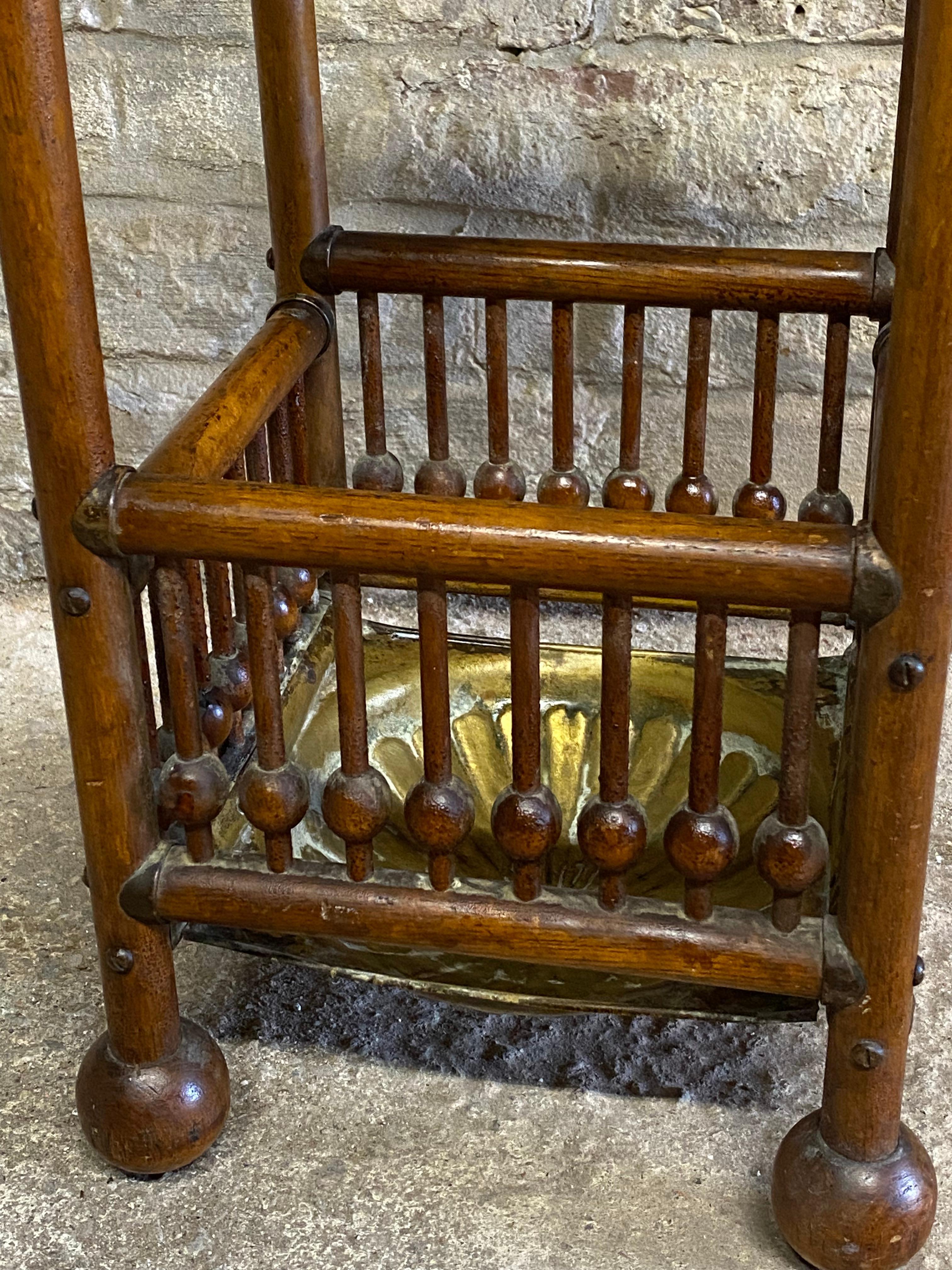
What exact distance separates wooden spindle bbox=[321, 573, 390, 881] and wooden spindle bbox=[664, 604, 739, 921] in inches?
7.3

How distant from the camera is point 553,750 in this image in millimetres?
1299

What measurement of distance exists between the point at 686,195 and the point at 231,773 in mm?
830

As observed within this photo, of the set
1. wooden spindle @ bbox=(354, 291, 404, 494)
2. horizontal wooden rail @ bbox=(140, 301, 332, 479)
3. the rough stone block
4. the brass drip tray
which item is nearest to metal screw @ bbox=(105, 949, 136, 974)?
the brass drip tray

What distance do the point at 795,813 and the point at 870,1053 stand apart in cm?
15

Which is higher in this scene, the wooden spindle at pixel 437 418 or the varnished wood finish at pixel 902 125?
the varnished wood finish at pixel 902 125

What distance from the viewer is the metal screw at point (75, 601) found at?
2.95 ft

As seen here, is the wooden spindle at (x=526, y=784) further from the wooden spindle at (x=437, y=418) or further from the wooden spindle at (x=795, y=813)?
the wooden spindle at (x=437, y=418)

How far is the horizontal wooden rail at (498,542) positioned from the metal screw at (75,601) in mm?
32

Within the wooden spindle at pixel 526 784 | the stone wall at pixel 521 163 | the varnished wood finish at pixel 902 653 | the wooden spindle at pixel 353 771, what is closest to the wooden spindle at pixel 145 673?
the wooden spindle at pixel 353 771

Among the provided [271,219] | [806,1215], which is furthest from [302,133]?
[806,1215]

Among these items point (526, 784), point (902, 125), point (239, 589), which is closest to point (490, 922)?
point (526, 784)

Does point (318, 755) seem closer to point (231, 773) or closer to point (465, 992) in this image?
point (231, 773)

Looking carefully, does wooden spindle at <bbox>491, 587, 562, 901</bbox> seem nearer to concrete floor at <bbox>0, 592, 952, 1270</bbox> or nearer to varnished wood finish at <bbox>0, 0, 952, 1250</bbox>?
varnished wood finish at <bbox>0, 0, 952, 1250</bbox>

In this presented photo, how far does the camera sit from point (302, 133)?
1.22 m
